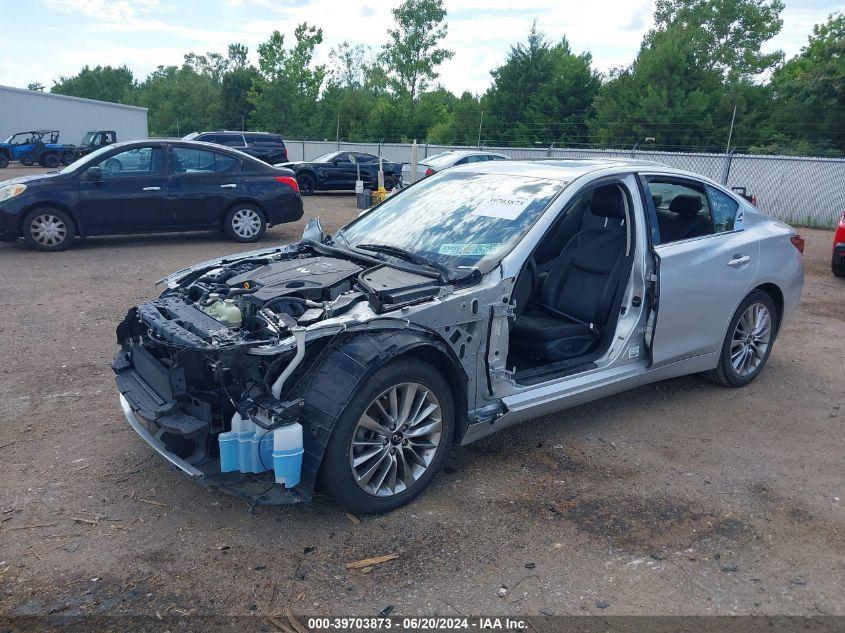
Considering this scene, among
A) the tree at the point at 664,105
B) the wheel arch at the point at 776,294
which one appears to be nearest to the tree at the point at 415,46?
Answer: the tree at the point at 664,105

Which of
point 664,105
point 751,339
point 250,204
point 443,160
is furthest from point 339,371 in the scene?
point 664,105

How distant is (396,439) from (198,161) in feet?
27.9

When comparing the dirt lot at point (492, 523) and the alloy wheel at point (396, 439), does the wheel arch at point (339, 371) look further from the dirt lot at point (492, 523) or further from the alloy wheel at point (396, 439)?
the dirt lot at point (492, 523)

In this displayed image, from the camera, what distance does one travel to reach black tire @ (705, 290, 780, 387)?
17.2 ft

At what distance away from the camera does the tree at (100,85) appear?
92.1m

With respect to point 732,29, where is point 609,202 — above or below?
below

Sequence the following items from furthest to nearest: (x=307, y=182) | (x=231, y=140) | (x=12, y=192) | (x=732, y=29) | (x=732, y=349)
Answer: (x=732, y=29), (x=231, y=140), (x=307, y=182), (x=12, y=192), (x=732, y=349)

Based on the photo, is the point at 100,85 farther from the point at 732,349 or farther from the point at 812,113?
the point at 732,349

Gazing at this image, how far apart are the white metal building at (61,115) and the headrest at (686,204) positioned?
40980mm

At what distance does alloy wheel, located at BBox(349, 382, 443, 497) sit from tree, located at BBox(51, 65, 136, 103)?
96163mm

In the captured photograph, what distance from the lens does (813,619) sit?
9.53 feet

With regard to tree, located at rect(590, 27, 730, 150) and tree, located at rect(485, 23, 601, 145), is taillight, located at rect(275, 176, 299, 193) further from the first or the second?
tree, located at rect(485, 23, 601, 145)

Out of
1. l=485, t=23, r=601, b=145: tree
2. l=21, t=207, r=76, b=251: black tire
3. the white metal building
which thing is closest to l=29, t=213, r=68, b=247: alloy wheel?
l=21, t=207, r=76, b=251: black tire

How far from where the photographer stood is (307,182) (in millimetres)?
21688
